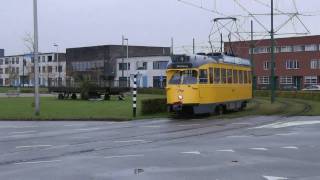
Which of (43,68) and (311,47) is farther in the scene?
(43,68)

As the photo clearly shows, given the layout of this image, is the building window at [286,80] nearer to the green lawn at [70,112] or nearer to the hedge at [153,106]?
the green lawn at [70,112]

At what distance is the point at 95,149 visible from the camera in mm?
A: 15906

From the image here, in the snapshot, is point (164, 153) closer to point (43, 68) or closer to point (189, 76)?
point (189, 76)

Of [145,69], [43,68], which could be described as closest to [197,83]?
[145,69]

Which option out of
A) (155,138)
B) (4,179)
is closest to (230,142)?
(155,138)

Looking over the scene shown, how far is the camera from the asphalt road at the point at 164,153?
11.5 m

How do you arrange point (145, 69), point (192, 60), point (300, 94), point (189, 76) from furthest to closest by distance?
point (145, 69)
point (300, 94)
point (189, 76)
point (192, 60)

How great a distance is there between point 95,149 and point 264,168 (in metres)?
5.31

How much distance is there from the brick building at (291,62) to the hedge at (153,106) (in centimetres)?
7620

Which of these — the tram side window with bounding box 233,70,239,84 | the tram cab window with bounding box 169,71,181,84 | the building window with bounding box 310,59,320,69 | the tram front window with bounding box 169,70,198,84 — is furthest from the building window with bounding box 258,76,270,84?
the tram front window with bounding box 169,70,198,84

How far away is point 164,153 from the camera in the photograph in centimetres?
1467

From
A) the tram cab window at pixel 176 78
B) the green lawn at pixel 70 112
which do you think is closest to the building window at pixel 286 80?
the green lawn at pixel 70 112

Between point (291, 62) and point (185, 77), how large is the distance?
8664 cm

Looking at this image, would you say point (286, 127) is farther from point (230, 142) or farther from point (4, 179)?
point (4, 179)
